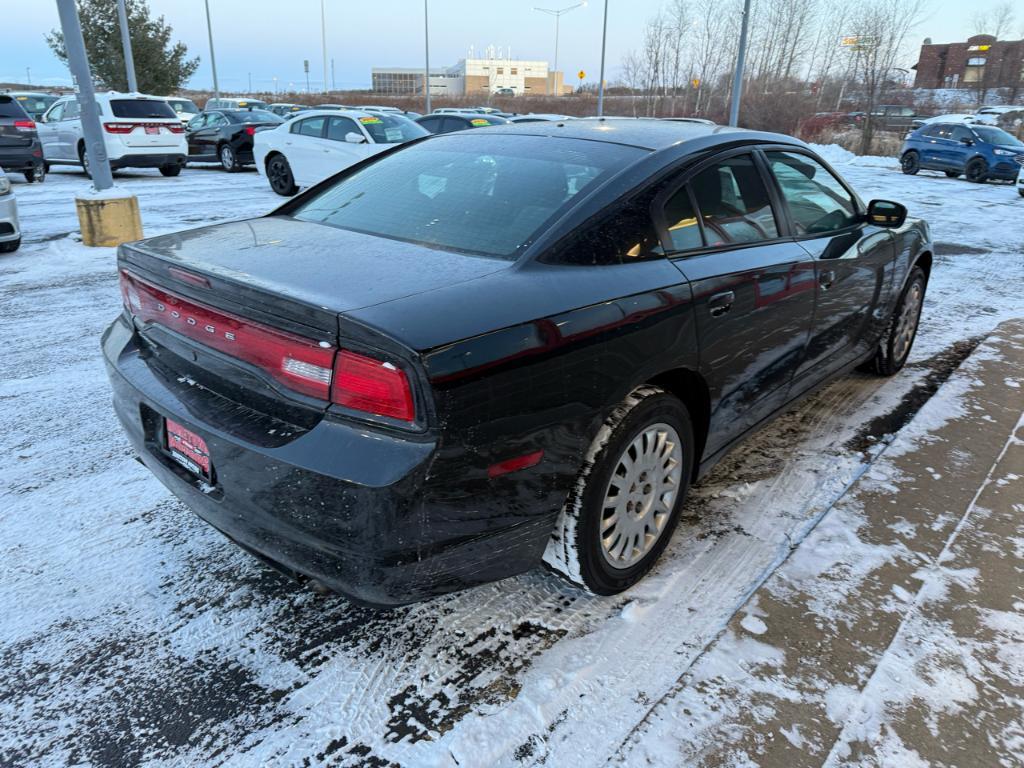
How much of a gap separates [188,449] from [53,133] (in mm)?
17737

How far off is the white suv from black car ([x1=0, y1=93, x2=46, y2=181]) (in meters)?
0.91

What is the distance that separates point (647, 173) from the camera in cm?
263

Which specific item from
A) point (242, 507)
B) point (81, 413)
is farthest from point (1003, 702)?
point (81, 413)

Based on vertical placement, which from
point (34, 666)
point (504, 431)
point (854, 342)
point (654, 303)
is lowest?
point (34, 666)

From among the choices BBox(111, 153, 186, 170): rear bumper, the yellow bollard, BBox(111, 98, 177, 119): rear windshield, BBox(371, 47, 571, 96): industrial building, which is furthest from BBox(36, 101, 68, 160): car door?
BBox(371, 47, 571, 96): industrial building

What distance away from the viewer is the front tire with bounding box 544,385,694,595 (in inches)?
90.3

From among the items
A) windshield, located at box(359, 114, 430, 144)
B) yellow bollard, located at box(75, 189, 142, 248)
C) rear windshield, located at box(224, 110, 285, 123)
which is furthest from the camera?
rear windshield, located at box(224, 110, 285, 123)

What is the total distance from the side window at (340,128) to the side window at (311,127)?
0.55ft

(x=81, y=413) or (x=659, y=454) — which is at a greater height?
(x=659, y=454)

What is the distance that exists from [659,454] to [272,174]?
12.5m

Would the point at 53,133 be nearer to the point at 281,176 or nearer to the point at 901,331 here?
the point at 281,176

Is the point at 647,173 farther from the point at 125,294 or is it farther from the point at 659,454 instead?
the point at 125,294

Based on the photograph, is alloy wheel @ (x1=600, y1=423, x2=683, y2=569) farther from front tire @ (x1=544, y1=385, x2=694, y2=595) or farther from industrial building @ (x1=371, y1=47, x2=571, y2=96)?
industrial building @ (x1=371, y1=47, x2=571, y2=96)

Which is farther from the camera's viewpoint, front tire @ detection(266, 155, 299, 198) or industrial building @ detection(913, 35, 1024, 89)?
industrial building @ detection(913, 35, 1024, 89)
